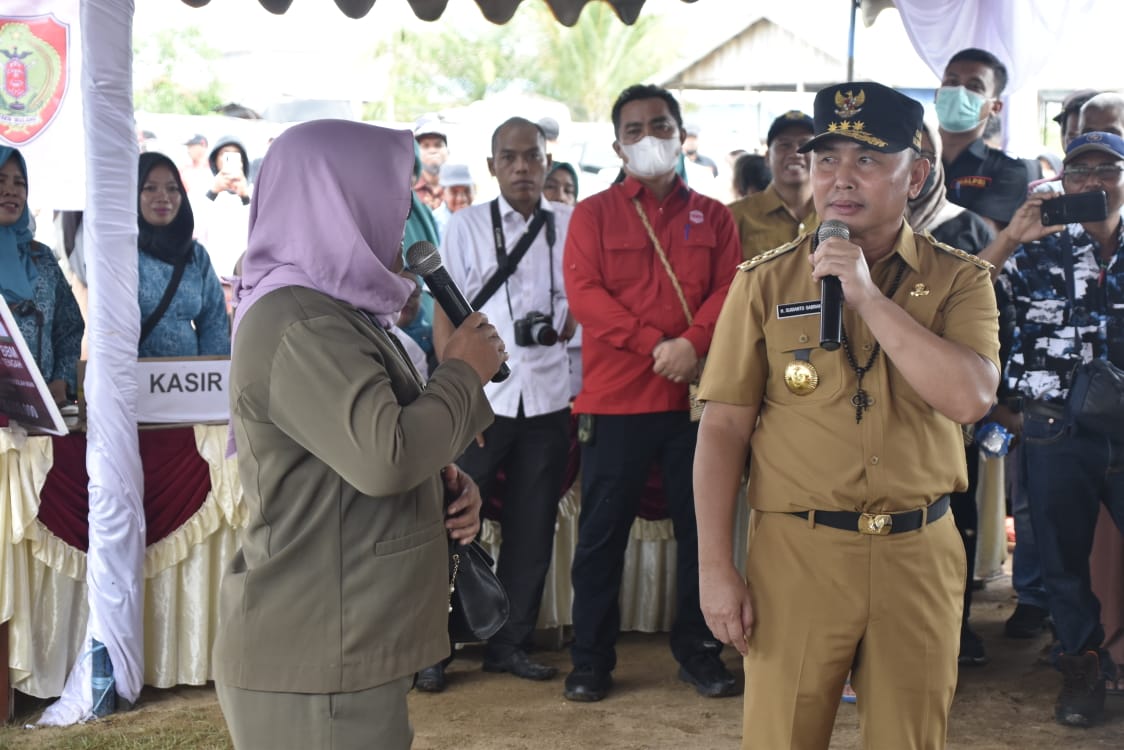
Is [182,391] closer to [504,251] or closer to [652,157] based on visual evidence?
[504,251]

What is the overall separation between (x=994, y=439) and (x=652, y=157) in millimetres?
1603

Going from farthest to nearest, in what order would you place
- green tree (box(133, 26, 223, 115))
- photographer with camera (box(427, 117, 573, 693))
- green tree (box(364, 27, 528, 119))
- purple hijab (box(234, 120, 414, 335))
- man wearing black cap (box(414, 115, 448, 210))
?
green tree (box(364, 27, 528, 119)) < green tree (box(133, 26, 223, 115)) < man wearing black cap (box(414, 115, 448, 210)) < photographer with camera (box(427, 117, 573, 693)) < purple hijab (box(234, 120, 414, 335))

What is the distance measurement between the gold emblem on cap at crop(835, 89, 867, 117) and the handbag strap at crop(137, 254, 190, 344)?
11.1 ft

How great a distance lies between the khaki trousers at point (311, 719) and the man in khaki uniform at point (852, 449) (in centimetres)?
70

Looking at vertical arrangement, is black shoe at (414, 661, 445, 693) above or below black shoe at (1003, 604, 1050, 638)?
below

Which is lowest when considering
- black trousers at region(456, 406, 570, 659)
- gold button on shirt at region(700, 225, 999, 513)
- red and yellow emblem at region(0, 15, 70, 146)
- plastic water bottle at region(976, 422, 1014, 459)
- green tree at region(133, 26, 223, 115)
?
black trousers at region(456, 406, 570, 659)

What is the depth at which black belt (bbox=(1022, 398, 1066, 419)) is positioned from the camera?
4.09m

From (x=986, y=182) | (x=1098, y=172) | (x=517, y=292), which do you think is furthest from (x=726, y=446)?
(x=986, y=182)

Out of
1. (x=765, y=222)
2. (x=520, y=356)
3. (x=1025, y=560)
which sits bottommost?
(x=1025, y=560)

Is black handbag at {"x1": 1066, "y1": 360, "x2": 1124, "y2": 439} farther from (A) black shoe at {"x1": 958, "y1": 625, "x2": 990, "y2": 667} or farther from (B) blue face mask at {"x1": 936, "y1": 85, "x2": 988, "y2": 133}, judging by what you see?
(B) blue face mask at {"x1": 936, "y1": 85, "x2": 988, "y2": 133}

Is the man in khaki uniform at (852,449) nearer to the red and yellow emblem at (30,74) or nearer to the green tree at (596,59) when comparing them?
the red and yellow emblem at (30,74)

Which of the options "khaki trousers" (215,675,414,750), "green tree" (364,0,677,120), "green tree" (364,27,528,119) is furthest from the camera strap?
"green tree" (364,27,528,119)

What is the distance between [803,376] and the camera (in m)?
2.30

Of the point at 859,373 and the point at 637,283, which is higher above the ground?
the point at 637,283
